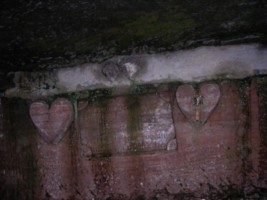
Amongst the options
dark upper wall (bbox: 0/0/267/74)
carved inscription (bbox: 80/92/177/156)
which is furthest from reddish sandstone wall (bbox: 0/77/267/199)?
dark upper wall (bbox: 0/0/267/74)

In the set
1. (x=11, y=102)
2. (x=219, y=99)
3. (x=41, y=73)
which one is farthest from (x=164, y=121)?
(x=11, y=102)

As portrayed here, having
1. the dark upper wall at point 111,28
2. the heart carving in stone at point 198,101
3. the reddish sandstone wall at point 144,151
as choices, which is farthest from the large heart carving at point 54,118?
the heart carving in stone at point 198,101

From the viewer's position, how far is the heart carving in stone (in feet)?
6.90

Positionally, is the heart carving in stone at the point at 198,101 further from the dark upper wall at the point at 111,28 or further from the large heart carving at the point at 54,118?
the large heart carving at the point at 54,118

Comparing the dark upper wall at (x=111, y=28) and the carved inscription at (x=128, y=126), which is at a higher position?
the dark upper wall at (x=111, y=28)

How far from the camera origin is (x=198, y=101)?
2111mm

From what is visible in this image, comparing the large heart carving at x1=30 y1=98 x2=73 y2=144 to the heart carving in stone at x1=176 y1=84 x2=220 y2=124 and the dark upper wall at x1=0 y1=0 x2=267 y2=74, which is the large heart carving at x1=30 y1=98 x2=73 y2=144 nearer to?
the dark upper wall at x1=0 y1=0 x2=267 y2=74

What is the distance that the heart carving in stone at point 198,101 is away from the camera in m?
2.10

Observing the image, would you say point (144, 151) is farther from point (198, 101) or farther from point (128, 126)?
point (198, 101)

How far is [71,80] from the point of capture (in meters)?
2.24

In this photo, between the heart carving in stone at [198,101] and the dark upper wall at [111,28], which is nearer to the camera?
the dark upper wall at [111,28]

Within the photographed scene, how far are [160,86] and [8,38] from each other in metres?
0.95

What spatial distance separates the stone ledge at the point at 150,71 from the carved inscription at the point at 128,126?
13 cm

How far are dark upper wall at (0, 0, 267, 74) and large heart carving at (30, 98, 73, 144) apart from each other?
0.84 ft
